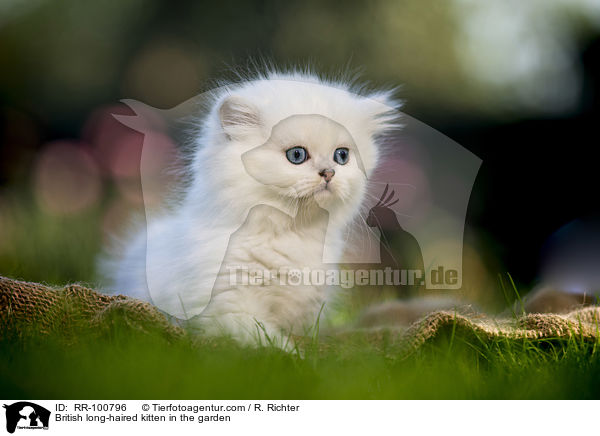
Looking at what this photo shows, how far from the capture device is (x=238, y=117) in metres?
1.50

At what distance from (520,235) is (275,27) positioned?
1.32 metres

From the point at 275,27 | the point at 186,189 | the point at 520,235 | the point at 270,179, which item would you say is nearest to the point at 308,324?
the point at 270,179

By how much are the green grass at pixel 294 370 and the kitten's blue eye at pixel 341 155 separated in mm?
483

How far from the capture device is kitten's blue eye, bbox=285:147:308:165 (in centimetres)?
144

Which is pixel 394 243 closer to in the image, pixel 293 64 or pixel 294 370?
pixel 293 64

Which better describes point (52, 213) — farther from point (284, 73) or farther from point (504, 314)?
point (504, 314)

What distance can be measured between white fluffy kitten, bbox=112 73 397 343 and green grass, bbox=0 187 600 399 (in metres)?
0.19

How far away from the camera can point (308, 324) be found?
5.14ft
